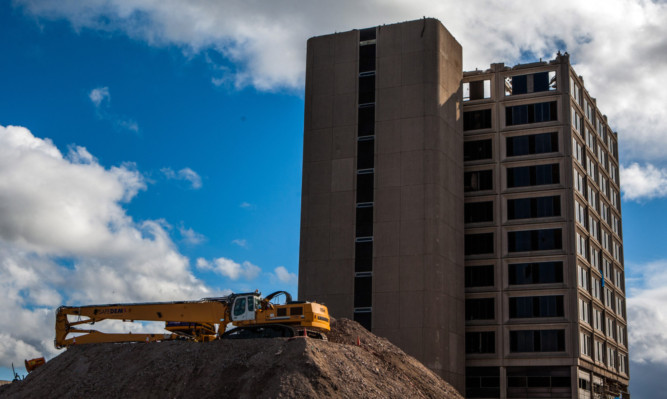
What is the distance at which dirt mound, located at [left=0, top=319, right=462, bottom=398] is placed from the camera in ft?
145

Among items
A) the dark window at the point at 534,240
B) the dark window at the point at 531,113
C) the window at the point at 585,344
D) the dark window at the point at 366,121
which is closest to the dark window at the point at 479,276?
the dark window at the point at 534,240

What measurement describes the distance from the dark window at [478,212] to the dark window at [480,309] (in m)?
8.81

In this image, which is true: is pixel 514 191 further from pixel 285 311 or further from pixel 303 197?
pixel 285 311

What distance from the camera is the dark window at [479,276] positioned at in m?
89.7

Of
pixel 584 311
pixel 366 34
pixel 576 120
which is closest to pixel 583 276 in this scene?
pixel 584 311

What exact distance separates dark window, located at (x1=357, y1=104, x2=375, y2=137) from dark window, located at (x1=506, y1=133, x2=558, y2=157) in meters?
15.4

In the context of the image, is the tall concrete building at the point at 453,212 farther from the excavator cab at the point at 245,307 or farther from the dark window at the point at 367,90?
the excavator cab at the point at 245,307

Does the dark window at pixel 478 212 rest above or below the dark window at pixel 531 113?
below

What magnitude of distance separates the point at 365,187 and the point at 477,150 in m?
14.7

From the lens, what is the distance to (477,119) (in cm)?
9481

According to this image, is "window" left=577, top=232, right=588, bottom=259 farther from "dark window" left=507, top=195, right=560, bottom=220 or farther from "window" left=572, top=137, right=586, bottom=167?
"window" left=572, top=137, right=586, bottom=167

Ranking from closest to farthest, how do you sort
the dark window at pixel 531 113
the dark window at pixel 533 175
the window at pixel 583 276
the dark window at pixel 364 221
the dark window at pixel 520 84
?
the dark window at pixel 364 221
the window at pixel 583 276
the dark window at pixel 533 175
the dark window at pixel 531 113
the dark window at pixel 520 84

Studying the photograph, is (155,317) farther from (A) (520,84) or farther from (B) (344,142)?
(A) (520,84)

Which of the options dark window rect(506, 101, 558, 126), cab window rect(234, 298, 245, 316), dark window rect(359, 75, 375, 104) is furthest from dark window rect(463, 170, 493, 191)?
cab window rect(234, 298, 245, 316)
